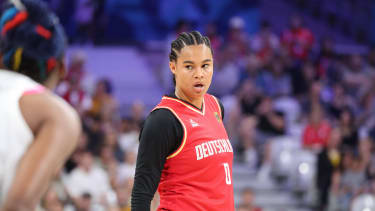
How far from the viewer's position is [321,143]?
1053 centimetres

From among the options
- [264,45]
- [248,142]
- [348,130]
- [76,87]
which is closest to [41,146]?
[76,87]

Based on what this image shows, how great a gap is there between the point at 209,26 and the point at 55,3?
2.97 meters

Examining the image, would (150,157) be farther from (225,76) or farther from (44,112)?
(225,76)

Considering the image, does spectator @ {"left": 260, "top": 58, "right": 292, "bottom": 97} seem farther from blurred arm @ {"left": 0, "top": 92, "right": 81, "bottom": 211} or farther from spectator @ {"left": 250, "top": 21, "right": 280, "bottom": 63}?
blurred arm @ {"left": 0, "top": 92, "right": 81, "bottom": 211}

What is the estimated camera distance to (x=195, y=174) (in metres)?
3.18

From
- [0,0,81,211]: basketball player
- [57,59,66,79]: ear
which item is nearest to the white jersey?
[0,0,81,211]: basketball player

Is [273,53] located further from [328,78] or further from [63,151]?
[63,151]

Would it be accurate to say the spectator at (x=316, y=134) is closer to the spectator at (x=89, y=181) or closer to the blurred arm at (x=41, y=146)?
the spectator at (x=89, y=181)

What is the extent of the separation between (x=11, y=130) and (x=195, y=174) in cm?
136

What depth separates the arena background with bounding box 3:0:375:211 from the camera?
927 cm

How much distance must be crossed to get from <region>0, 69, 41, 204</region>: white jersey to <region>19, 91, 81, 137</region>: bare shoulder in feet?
0.06

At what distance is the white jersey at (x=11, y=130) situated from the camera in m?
1.93

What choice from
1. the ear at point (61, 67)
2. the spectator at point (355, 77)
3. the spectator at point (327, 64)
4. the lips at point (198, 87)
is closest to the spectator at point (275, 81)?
the spectator at point (327, 64)

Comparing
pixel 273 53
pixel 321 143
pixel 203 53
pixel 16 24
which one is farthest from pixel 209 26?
pixel 16 24
